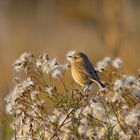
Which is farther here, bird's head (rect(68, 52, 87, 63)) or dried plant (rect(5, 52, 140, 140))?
bird's head (rect(68, 52, 87, 63))

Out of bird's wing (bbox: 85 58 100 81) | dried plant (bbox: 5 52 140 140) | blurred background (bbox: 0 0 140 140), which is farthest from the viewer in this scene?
blurred background (bbox: 0 0 140 140)

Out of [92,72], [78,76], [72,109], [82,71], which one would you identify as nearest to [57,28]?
[82,71]

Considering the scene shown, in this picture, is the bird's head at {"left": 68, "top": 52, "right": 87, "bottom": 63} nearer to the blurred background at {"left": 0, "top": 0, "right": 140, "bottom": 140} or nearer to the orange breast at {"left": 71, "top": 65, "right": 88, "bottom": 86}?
the orange breast at {"left": 71, "top": 65, "right": 88, "bottom": 86}

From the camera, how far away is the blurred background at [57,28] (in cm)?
1094

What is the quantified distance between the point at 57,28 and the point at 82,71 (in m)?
15.0

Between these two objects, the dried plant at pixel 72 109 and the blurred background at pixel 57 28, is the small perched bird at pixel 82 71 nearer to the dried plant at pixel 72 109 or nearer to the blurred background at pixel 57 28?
the dried plant at pixel 72 109

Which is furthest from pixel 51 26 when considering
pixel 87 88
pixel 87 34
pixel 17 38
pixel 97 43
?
pixel 87 88

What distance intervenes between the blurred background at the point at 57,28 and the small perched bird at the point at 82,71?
2508 millimetres

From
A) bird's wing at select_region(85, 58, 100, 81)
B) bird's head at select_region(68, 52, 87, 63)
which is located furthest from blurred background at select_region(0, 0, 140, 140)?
bird's wing at select_region(85, 58, 100, 81)

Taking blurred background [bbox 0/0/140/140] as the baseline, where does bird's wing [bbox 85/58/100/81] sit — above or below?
below

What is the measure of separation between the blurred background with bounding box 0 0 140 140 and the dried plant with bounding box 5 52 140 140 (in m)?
3.43

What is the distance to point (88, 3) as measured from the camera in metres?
23.8

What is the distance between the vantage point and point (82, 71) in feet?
17.1

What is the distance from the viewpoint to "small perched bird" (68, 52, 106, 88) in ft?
16.1
